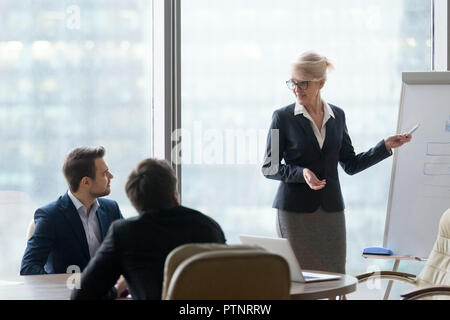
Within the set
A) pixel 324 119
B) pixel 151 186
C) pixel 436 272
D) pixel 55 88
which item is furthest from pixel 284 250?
pixel 55 88

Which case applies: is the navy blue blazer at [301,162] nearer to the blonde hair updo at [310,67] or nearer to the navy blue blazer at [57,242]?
the blonde hair updo at [310,67]

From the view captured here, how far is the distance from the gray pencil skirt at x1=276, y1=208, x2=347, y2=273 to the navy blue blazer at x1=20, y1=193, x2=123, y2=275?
1245 millimetres

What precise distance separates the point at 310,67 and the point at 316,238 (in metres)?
0.99

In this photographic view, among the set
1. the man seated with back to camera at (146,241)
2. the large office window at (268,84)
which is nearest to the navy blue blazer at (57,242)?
the man seated with back to camera at (146,241)

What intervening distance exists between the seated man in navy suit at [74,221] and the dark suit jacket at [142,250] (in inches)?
34.1

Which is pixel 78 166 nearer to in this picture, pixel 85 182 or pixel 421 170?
pixel 85 182

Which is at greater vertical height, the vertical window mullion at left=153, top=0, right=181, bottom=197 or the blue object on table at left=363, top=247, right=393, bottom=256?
the vertical window mullion at left=153, top=0, right=181, bottom=197

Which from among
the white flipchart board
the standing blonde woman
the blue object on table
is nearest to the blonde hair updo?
the standing blonde woman

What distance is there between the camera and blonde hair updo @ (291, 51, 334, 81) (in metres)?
3.94

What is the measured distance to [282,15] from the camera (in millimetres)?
4957

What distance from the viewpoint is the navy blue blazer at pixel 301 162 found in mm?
3936

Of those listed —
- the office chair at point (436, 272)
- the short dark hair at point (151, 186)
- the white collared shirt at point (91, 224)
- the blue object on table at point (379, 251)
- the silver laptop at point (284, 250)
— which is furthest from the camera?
the blue object on table at point (379, 251)

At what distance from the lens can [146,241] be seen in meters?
2.34

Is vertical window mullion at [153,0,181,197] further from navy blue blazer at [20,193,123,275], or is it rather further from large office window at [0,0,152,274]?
navy blue blazer at [20,193,123,275]
